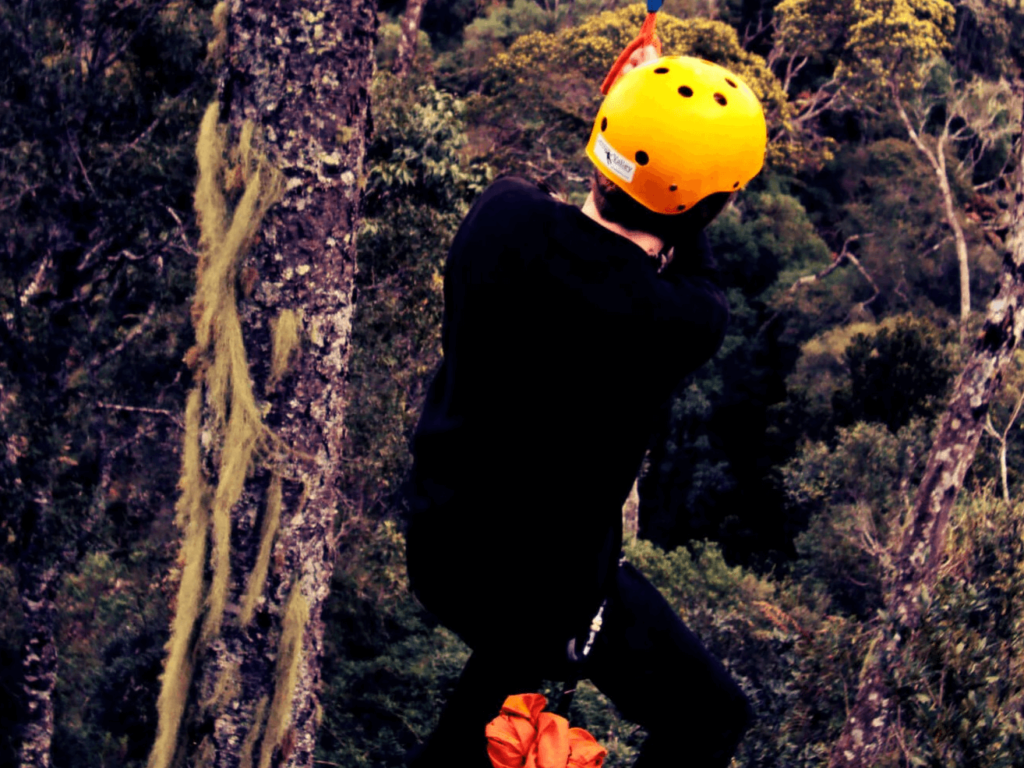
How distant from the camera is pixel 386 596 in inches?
366

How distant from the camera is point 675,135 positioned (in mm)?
1691

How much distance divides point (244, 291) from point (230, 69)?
0.80 meters

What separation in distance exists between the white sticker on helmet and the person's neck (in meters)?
0.08

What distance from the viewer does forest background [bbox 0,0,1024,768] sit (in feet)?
21.0

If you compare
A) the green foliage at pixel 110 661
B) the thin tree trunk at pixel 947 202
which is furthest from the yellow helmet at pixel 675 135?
the thin tree trunk at pixel 947 202

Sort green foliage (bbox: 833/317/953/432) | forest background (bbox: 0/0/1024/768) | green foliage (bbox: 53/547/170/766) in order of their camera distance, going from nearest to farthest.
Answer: forest background (bbox: 0/0/1024/768) → green foliage (bbox: 53/547/170/766) → green foliage (bbox: 833/317/953/432)

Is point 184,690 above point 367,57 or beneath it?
beneath

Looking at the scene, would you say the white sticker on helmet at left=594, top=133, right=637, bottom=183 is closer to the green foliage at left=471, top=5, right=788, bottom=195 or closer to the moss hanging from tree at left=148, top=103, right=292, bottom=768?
the moss hanging from tree at left=148, top=103, right=292, bottom=768

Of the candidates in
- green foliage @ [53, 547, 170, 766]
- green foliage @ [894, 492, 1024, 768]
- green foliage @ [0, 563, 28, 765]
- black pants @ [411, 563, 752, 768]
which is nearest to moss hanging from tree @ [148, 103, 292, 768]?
black pants @ [411, 563, 752, 768]

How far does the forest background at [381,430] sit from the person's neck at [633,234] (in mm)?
1043

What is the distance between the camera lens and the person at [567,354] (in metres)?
1.65

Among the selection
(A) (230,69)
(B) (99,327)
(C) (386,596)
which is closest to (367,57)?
(A) (230,69)

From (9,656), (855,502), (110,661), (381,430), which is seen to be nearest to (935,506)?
(381,430)

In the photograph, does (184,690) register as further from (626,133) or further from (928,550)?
(928,550)
